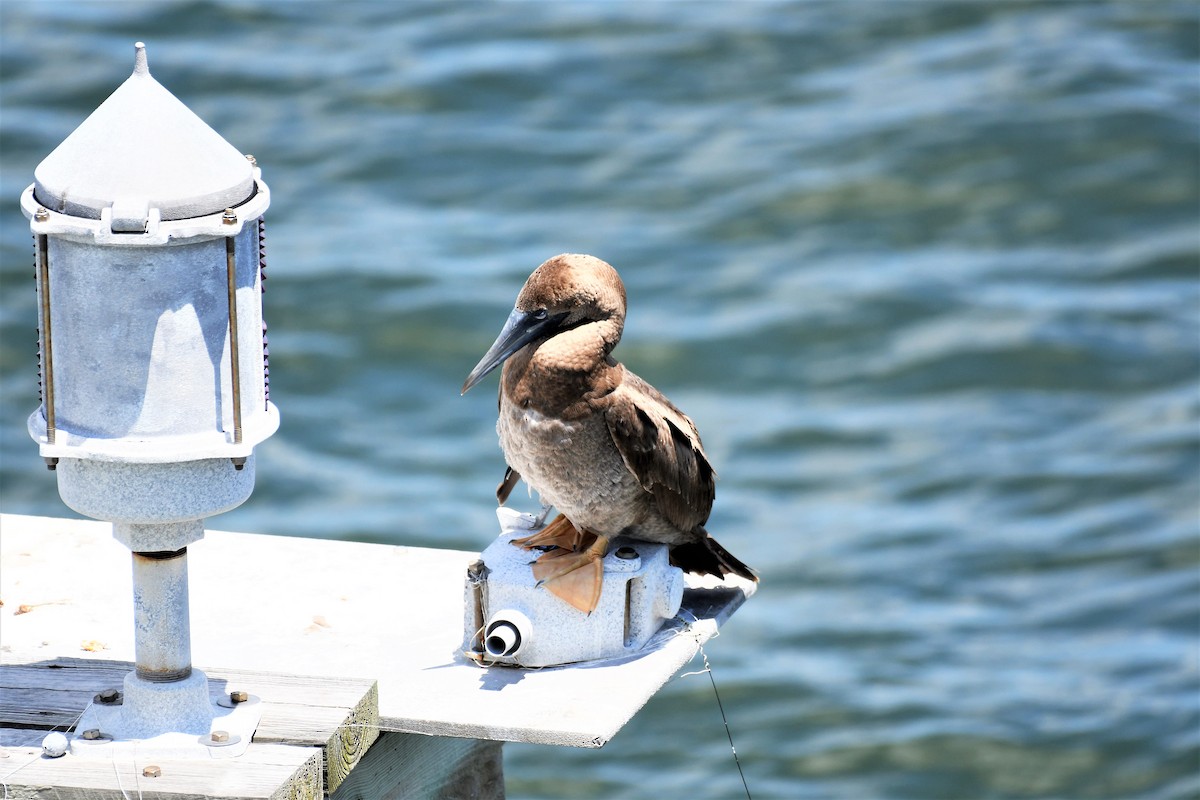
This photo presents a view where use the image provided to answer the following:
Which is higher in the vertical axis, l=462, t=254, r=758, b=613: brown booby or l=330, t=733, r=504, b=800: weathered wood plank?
l=462, t=254, r=758, b=613: brown booby

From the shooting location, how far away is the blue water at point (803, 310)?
369 inches

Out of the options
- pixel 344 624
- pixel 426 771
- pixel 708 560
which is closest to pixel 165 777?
pixel 344 624

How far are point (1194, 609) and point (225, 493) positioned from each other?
7189 millimetres

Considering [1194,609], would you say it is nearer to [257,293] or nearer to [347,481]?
[347,481]

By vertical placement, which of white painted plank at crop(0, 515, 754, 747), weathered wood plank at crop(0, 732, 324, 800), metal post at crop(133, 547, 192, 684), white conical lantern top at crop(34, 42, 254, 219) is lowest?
white painted plank at crop(0, 515, 754, 747)

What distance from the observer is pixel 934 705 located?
930cm

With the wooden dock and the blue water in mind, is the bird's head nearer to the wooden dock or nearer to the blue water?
the wooden dock

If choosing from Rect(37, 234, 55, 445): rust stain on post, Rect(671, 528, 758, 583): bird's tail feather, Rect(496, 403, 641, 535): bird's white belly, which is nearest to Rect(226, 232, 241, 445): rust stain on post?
Rect(37, 234, 55, 445): rust stain on post

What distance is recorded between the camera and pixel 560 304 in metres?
4.54

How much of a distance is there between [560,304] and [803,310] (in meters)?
7.15

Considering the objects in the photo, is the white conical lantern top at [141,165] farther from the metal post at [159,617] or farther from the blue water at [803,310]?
the blue water at [803,310]

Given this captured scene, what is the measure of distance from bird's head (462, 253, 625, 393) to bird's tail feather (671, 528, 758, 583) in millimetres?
669

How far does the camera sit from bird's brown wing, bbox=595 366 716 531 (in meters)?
4.62

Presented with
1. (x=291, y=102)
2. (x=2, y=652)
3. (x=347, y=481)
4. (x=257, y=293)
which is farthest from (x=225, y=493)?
(x=291, y=102)
